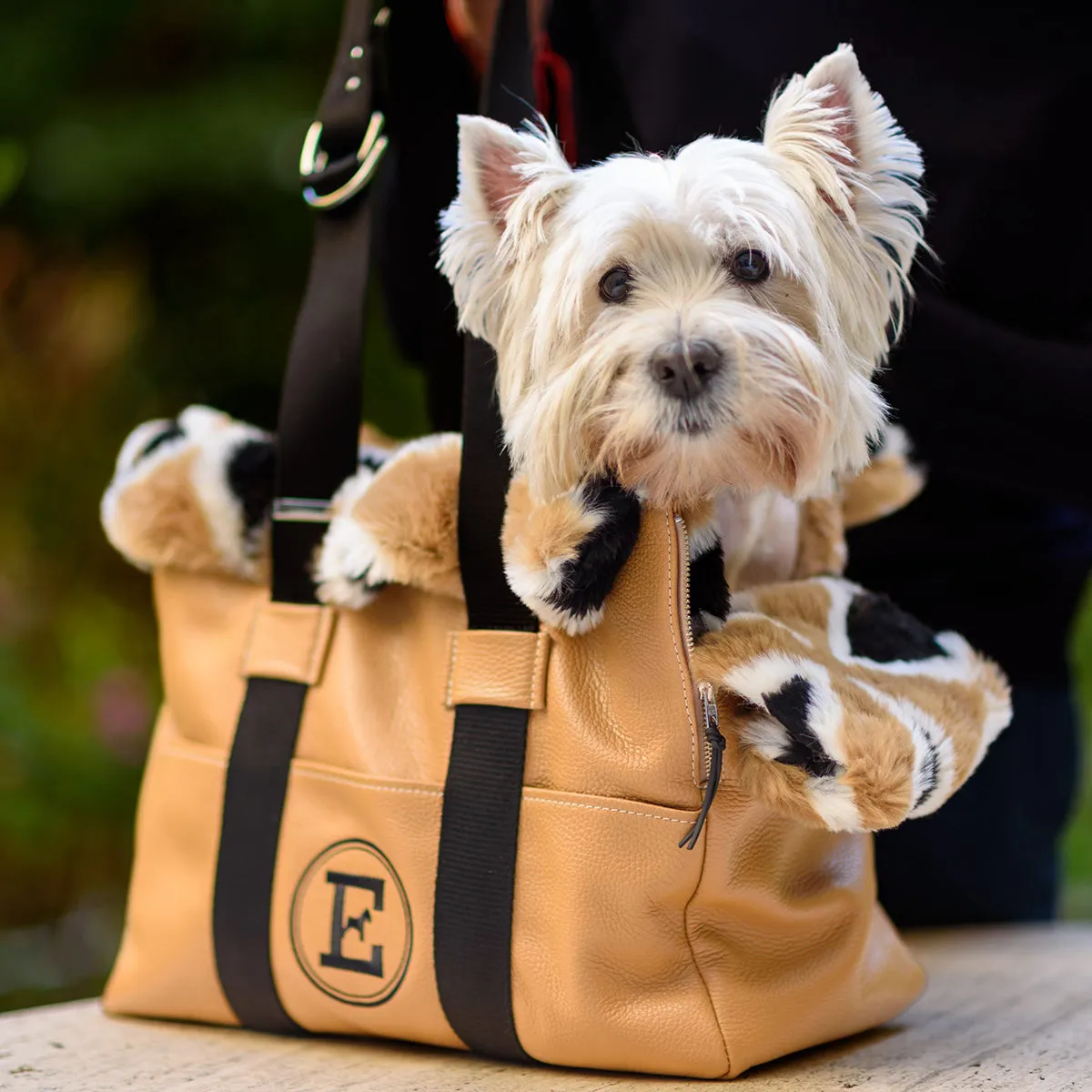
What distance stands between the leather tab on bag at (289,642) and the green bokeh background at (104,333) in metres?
1.23

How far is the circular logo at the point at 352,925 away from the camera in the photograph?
1000mm

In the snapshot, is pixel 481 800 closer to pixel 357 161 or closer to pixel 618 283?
pixel 618 283

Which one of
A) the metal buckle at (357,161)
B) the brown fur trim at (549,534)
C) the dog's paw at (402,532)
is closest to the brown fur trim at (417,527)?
the dog's paw at (402,532)

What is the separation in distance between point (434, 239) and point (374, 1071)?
927 mm

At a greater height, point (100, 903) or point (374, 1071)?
point (374, 1071)

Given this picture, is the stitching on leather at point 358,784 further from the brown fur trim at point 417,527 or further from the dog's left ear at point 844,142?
the dog's left ear at point 844,142

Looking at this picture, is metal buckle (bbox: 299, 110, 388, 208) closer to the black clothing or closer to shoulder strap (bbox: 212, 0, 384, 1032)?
shoulder strap (bbox: 212, 0, 384, 1032)

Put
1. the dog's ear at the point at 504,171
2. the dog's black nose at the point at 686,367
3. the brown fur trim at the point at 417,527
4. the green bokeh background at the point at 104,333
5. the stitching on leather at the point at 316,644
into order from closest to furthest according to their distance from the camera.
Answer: the dog's black nose at the point at 686,367 < the dog's ear at the point at 504,171 < the brown fur trim at the point at 417,527 < the stitching on leather at the point at 316,644 < the green bokeh background at the point at 104,333

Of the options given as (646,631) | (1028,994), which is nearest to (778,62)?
(646,631)

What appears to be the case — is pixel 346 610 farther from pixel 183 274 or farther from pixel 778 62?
pixel 183 274

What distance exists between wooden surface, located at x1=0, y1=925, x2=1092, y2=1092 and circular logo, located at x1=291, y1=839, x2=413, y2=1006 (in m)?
0.07

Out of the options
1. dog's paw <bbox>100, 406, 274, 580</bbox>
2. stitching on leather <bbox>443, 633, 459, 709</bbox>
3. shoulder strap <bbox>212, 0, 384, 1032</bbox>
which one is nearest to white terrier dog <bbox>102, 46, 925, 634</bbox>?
stitching on leather <bbox>443, 633, 459, 709</bbox>

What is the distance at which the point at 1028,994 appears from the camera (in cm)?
117

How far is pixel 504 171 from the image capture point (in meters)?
0.91
